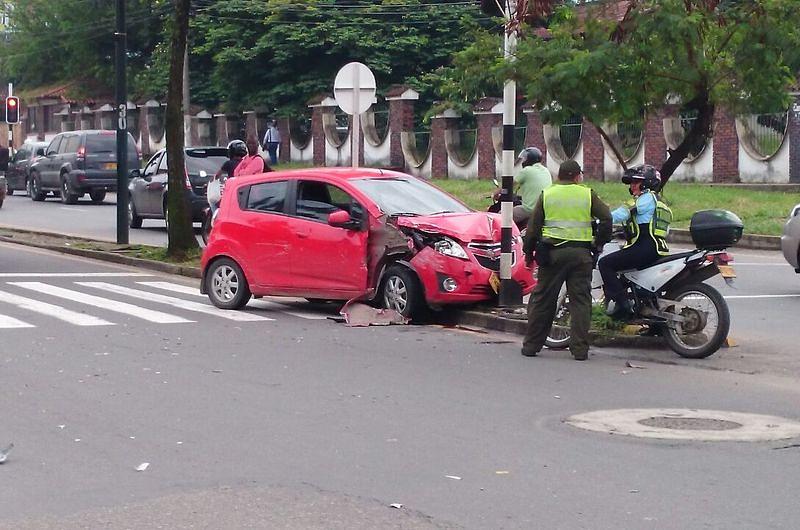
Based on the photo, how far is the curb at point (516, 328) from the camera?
12.4 metres

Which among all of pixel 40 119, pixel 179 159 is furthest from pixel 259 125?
pixel 179 159

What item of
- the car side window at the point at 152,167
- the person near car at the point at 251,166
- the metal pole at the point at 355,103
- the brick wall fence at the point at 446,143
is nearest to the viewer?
the metal pole at the point at 355,103

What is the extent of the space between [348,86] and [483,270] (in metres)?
5.21

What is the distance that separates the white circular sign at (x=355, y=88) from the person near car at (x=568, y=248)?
22.0 feet

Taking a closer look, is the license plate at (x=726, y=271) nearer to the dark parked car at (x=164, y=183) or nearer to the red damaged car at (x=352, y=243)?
the red damaged car at (x=352, y=243)

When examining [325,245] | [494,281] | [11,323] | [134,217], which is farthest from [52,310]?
[134,217]

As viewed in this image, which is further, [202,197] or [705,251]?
[202,197]

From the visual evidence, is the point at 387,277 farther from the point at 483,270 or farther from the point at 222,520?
the point at 222,520

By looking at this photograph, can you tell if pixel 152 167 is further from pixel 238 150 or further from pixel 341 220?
pixel 341 220

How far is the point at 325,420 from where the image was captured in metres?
9.09

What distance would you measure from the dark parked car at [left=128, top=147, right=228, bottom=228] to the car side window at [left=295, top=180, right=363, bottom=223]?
435 inches

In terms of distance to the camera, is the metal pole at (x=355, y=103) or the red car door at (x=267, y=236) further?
the metal pole at (x=355, y=103)

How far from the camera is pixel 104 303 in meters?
15.9

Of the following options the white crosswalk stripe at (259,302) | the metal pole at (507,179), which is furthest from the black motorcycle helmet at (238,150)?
the metal pole at (507,179)
